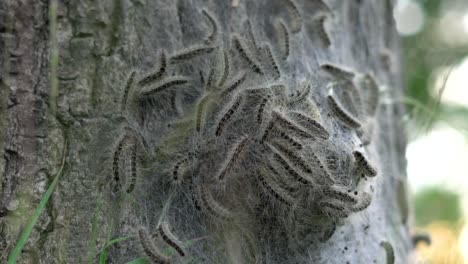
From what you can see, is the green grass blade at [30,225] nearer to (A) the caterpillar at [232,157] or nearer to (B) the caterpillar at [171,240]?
(B) the caterpillar at [171,240]

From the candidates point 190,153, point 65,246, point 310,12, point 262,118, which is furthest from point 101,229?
point 310,12

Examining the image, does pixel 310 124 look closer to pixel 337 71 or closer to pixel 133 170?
pixel 337 71

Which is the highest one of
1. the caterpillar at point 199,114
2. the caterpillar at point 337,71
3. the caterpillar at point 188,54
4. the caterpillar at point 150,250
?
the caterpillar at point 337,71

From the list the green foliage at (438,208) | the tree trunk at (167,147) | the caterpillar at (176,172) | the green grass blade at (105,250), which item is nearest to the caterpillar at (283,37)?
the tree trunk at (167,147)

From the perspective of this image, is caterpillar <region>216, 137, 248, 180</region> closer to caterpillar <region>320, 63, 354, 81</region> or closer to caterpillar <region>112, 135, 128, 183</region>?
caterpillar <region>112, 135, 128, 183</region>

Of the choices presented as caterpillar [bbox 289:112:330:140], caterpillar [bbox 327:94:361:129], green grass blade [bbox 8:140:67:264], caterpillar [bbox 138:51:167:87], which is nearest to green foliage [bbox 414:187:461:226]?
caterpillar [bbox 327:94:361:129]

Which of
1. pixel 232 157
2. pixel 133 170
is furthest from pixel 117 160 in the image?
pixel 232 157
